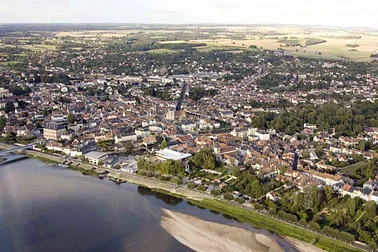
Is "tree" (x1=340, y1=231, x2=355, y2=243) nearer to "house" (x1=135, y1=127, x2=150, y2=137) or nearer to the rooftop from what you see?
the rooftop

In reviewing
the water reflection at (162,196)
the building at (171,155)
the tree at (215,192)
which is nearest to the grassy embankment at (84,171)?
the water reflection at (162,196)

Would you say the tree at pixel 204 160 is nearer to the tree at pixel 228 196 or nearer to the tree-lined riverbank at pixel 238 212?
the tree-lined riverbank at pixel 238 212

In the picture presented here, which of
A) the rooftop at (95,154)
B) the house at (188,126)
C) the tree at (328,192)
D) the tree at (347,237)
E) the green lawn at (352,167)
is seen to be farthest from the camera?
the house at (188,126)

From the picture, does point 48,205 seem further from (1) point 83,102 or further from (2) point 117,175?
(1) point 83,102

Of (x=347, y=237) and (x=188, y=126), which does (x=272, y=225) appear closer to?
(x=347, y=237)

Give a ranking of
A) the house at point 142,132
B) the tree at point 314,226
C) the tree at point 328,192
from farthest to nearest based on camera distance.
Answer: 1. the house at point 142,132
2. the tree at point 328,192
3. the tree at point 314,226

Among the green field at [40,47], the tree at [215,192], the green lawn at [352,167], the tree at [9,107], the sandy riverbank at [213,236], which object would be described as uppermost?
the green field at [40,47]

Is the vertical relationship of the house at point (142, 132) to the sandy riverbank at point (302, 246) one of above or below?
above

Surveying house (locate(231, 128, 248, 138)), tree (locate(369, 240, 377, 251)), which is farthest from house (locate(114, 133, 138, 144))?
tree (locate(369, 240, 377, 251))
